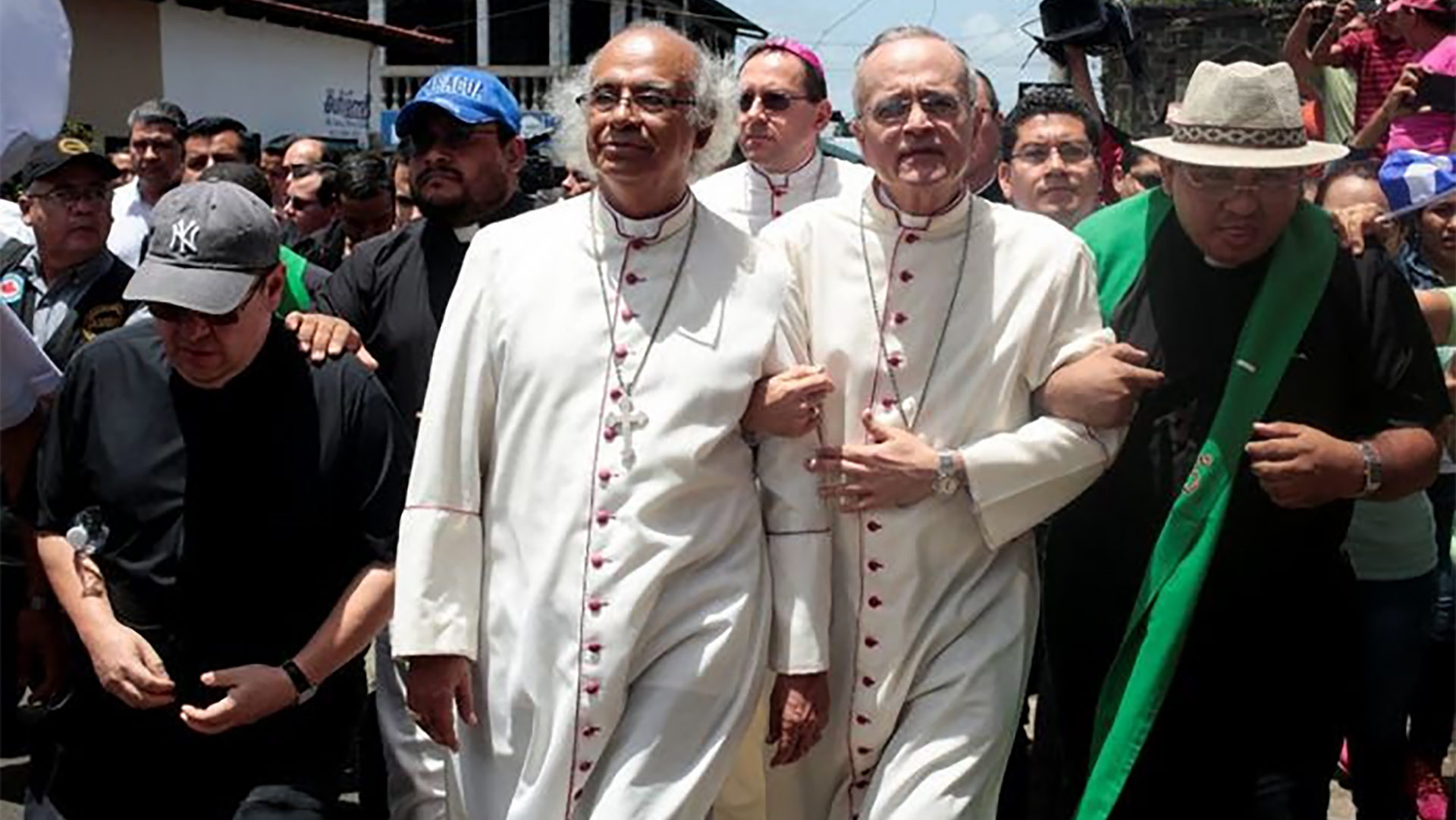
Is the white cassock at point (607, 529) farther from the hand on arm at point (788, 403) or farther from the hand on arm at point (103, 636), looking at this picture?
the hand on arm at point (103, 636)

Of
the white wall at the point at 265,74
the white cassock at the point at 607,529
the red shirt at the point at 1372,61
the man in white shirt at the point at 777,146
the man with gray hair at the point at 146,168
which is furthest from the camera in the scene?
the white wall at the point at 265,74

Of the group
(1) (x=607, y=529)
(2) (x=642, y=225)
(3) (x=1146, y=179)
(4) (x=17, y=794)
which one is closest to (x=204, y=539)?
(1) (x=607, y=529)

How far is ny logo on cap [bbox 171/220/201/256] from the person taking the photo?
12.1 feet

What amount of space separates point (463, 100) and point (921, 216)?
1700mm

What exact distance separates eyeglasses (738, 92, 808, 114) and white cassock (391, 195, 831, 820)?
190 centimetres

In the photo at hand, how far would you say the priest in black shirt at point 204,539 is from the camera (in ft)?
12.1

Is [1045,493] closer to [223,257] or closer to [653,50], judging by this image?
[653,50]

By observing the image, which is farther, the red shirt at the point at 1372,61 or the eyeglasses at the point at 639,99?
the red shirt at the point at 1372,61

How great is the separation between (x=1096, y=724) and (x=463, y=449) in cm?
148

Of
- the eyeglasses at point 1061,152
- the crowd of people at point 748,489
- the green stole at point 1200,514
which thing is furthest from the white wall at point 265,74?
the green stole at point 1200,514

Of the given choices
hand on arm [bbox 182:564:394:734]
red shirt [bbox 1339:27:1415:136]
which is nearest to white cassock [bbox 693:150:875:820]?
hand on arm [bbox 182:564:394:734]

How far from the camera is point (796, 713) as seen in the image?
3707 millimetres

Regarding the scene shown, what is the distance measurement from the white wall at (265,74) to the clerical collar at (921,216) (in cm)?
1827

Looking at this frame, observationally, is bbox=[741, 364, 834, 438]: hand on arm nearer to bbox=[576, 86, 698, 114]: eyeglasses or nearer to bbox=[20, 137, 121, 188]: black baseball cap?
bbox=[576, 86, 698, 114]: eyeglasses
